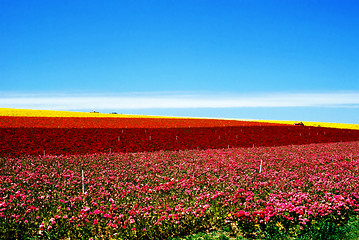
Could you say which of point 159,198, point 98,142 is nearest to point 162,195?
point 159,198

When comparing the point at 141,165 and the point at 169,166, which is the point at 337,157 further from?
the point at 141,165

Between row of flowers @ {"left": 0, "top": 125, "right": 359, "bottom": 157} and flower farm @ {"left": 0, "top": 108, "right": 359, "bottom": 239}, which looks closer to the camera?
flower farm @ {"left": 0, "top": 108, "right": 359, "bottom": 239}

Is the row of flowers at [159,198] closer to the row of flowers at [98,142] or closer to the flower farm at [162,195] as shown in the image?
the flower farm at [162,195]

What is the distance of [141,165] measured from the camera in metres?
16.2

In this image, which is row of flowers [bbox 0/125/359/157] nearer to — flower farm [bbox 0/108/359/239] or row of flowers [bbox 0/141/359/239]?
flower farm [bbox 0/108/359/239]

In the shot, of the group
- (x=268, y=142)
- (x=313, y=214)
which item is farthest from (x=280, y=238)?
(x=268, y=142)

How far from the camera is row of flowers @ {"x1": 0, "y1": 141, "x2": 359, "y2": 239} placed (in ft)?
26.7

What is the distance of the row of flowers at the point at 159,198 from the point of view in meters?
8.15

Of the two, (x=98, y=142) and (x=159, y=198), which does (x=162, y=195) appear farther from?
(x=98, y=142)

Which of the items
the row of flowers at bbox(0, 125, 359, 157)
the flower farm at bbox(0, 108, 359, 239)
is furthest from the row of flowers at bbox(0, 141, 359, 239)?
the row of flowers at bbox(0, 125, 359, 157)

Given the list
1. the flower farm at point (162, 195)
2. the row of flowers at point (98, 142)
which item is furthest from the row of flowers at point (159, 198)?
the row of flowers at point (98, 142)

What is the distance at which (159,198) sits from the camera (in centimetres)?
1041

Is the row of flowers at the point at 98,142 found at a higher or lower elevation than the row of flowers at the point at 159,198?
higher

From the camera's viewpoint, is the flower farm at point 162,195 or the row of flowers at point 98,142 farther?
the row of flowers at point 98,142
